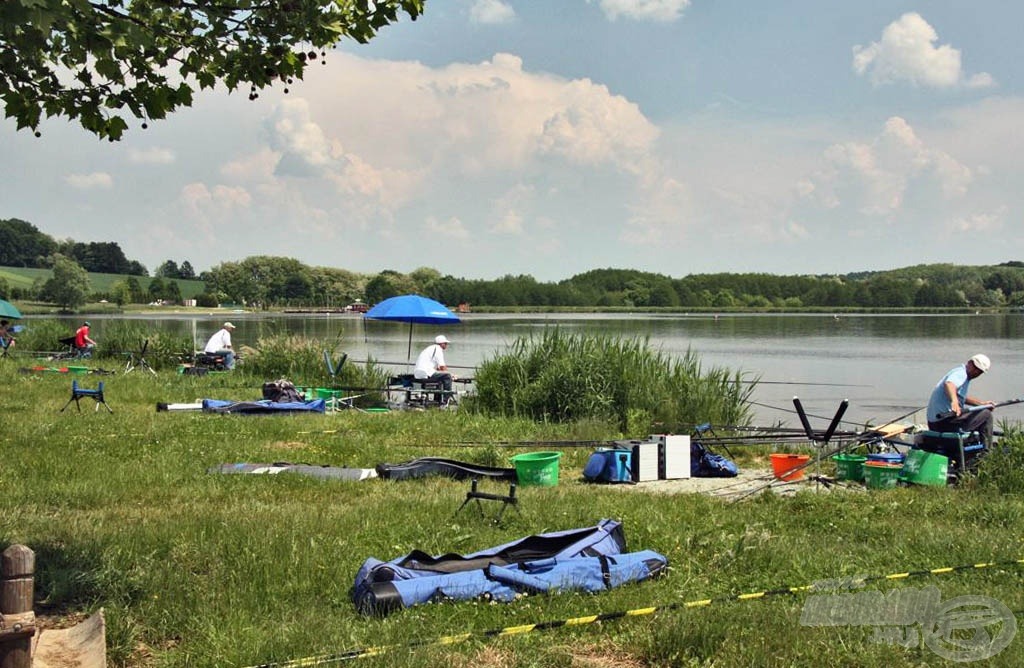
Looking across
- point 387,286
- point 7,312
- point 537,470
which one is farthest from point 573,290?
point 537,470

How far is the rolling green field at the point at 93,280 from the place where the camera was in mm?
101500

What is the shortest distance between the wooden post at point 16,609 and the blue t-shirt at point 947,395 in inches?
331

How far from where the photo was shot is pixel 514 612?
439 centimetres

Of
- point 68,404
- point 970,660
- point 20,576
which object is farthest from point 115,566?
point 68,404

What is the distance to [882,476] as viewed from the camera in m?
8.47

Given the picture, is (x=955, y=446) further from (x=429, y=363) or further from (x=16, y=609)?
(x=429, y=363)

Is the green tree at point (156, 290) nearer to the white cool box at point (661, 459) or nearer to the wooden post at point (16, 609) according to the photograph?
the white cool box at point (661, 459)

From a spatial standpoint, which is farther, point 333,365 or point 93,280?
point 93,280

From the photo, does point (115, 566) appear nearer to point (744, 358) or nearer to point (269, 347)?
point (269, 347)

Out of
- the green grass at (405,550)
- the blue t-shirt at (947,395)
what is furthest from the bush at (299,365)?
the blue t-shirt at (947,395)

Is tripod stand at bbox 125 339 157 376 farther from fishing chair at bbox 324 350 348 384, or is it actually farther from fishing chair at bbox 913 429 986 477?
fishing chair at bbox 913 429 986 477

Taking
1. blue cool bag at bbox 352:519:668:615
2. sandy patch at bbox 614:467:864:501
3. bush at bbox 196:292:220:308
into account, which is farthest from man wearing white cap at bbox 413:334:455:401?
bush at bbox 196:292:220:308

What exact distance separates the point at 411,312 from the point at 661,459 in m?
8.55

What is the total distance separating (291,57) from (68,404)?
30.4 feet
